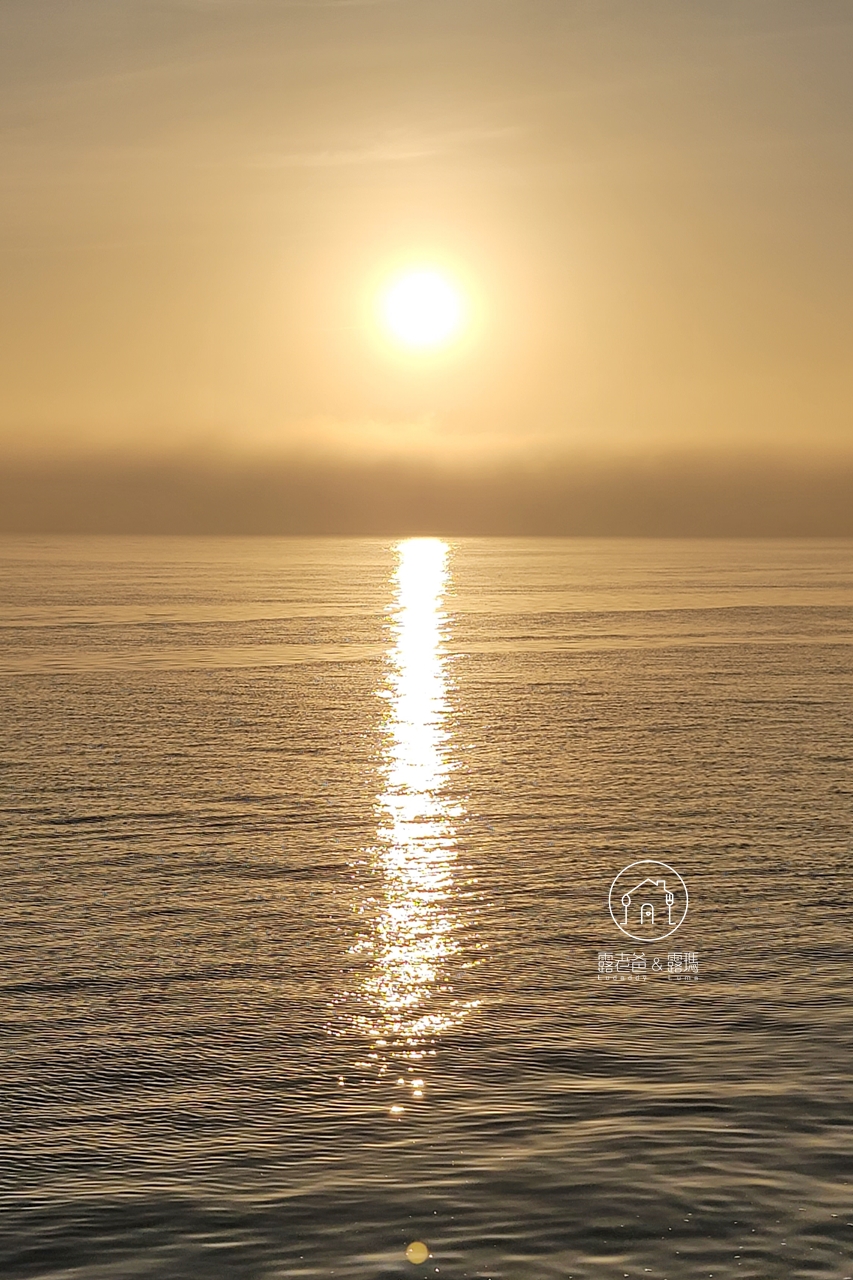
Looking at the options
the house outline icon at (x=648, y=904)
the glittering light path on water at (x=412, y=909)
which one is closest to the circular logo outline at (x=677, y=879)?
the house outline icon at (x=648, y=904)

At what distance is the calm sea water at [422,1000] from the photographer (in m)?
10.6

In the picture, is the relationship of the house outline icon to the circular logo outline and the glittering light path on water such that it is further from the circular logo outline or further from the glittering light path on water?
the glittering light path on water

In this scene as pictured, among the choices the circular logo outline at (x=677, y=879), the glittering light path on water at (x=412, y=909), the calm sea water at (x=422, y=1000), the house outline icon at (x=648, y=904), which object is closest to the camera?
the calm sea water at (x=422, y=1000)

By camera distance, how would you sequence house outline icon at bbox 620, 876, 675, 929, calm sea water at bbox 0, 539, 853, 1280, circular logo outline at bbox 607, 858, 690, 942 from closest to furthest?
calm sea water at bbox 0, 539, 853, 1280 < circular logo outline at bbox 607, 858, 690, 942 < house outline icon at bbox 620, 876, 675, 929

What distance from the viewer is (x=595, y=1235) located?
10.4 m

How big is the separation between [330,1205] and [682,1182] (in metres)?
2.89

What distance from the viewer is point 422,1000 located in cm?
1603

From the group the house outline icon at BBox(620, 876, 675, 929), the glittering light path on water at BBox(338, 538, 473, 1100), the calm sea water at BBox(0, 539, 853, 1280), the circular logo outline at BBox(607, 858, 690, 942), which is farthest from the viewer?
the house outline icon at BBox(620, 876, 675, 929)

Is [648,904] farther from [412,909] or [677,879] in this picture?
[412,909]

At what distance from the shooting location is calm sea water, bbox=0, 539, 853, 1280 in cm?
1059

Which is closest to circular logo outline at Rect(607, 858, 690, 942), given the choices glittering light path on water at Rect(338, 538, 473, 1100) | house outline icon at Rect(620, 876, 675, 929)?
house outline icon at Rect(620, 876, 675, 929)

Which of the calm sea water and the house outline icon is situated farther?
the house outline icon

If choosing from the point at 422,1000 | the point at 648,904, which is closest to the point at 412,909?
the point at 648,904

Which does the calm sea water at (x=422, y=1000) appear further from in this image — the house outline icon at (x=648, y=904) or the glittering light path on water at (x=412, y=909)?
the house outline icon at (x=648, y=904)
